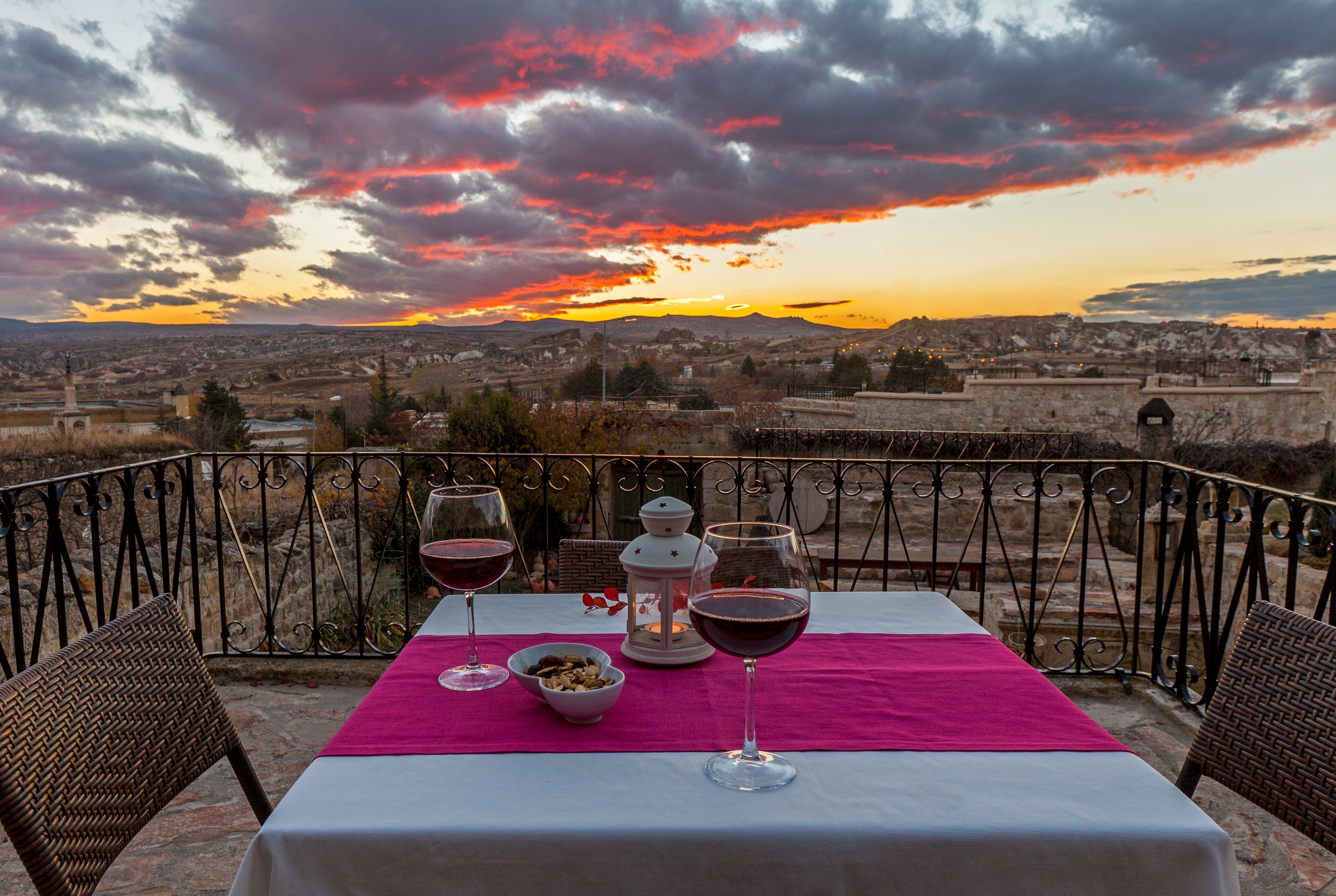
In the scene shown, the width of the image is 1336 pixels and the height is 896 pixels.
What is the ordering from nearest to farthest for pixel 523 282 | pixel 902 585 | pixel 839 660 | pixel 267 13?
1. pixel 839 660
2. pixel 267 13
3. pixel 902 585
4. pixel 523 282

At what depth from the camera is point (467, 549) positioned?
3.22ft

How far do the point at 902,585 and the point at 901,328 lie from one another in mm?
25797

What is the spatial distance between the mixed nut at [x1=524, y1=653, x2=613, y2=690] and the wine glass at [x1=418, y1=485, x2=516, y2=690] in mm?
88

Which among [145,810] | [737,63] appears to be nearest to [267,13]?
[737,63]

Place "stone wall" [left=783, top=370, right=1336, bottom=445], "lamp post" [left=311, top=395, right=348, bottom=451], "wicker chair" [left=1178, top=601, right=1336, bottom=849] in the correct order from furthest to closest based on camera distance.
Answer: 1. "stone wall" [left=783, top=370, right=1336, bottom=445]
2. "lamp post" [left=311, top=395, right=348, bottom=451]
3. "wicker chair" [left=1178, top=601, right=1336, bottom=849]

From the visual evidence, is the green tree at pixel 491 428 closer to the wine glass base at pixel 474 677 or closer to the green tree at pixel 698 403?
the green tree at pixel 698 403

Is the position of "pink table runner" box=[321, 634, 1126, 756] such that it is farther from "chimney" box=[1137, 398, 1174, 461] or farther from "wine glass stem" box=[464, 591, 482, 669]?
"chimney" box=[1137, 398, 1174, 461]

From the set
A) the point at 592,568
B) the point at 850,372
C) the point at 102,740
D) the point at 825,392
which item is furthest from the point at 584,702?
the point at 850,372

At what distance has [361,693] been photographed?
2754 mm

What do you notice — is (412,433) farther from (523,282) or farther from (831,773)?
(831,773)

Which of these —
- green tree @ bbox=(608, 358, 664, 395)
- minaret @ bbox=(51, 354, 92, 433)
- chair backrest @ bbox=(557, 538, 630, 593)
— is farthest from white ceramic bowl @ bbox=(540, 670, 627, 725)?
green tree @ bbox=(608, 358, 664, 395)

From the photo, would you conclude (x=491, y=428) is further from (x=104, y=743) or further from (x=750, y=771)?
(x=750, y=771)

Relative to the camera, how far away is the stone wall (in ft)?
58.3

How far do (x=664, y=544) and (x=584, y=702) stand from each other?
0.83ft
